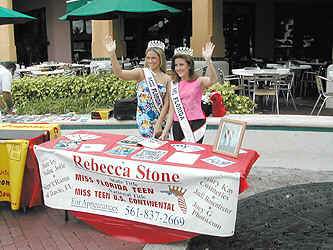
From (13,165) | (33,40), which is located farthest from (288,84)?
(33,40)

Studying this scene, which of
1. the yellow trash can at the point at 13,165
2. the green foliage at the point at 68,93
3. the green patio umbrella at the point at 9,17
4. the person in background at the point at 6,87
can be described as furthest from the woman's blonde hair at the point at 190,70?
the green patio umbrella at the point at 9,17

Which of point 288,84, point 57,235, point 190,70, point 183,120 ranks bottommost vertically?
point 57,235

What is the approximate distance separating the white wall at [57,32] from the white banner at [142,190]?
45.6ft

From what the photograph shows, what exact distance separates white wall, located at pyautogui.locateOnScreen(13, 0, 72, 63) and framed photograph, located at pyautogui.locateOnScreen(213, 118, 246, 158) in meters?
14.5

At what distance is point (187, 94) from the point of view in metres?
4.41

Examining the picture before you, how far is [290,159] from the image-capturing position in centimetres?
634

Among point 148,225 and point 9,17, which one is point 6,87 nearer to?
point 9,17

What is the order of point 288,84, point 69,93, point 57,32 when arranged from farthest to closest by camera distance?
point 57,32 < point 288,84 < point 69,93

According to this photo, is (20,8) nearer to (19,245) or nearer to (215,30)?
(215,30)

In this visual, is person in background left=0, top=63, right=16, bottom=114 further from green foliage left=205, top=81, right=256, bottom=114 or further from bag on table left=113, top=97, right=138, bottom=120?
green foliage left=205, top=81, right=256, bottom=114

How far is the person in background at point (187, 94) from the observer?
4.36 meters

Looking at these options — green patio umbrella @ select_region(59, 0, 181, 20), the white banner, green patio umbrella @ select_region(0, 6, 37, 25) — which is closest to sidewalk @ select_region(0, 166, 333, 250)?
the white banner

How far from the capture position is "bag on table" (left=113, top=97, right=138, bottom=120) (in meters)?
6.80

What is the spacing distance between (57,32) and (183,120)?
14.2 metres
